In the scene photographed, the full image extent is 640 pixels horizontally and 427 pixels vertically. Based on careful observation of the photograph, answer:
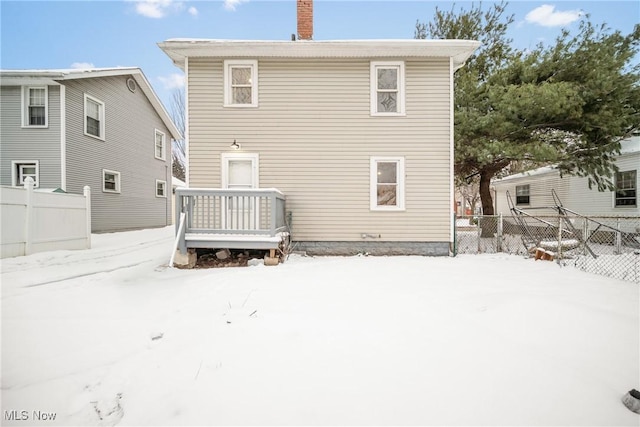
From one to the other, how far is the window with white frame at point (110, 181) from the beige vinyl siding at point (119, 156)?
6.0 inches

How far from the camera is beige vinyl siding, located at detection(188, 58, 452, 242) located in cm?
727

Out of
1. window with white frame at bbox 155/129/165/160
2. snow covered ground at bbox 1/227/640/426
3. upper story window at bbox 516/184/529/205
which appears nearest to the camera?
snow covered ground at bbox 1/227/640/426

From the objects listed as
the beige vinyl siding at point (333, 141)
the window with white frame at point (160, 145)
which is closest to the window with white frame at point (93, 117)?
the window with white frame at point (160, 145)

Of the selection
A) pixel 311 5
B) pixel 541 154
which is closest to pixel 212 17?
pixel 311 5

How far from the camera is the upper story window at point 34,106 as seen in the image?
1025cm

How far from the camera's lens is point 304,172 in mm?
7289

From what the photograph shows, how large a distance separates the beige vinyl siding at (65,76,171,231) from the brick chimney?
9.23 m

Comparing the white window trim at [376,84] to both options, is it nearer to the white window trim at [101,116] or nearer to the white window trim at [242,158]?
the white window trim at [242,158]

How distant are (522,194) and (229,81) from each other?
607 inches

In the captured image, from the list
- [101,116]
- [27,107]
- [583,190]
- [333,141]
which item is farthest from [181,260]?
[583,190]

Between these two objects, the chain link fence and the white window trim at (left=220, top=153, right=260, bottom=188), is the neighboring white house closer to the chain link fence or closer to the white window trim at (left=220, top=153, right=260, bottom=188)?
the chain link fence

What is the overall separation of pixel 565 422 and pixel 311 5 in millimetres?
9395

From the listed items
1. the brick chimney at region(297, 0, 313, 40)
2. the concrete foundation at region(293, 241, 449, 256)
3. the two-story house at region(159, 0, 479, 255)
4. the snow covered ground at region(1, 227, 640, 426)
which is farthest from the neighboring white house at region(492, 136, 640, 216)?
the brick chimney at region(297, 0, 313, 40)

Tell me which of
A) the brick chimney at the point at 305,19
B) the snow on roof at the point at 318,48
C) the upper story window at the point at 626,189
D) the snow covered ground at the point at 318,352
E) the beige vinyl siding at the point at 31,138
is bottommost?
the snow covered ground at the point at 318,352
